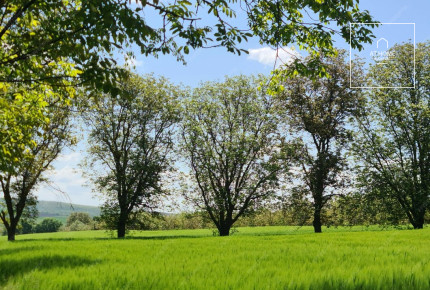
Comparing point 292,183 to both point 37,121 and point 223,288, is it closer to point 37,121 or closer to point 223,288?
point 37,121

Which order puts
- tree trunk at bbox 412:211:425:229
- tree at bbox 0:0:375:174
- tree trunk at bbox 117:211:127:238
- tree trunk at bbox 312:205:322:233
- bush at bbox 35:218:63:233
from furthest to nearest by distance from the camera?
bush at bbox 35:218:63:233 → tree trunk at bbox 312:205:322:233 → tree trunk at bbox 117:211:127:238 → tree trunk at bbox 412:211:425:229 → tree at bbox 0:0:375:174

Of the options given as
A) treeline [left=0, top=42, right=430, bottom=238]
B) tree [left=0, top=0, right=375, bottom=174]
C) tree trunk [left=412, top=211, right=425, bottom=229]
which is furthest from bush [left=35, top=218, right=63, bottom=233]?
tree [left=0, top=0, right=375, bottom=174]

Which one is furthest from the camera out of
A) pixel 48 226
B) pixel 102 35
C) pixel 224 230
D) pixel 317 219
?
pixel 48 226

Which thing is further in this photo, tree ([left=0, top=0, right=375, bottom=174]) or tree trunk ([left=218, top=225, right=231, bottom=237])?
tree trunk ([left=218, top=225, right=231, bottom=237])

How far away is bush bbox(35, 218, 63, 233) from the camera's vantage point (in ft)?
377

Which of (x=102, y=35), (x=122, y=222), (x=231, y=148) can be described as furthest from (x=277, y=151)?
(x=102, y=35)

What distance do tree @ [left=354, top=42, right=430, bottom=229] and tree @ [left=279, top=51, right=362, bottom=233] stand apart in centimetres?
233

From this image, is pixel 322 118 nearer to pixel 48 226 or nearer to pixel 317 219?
pixel 317 219

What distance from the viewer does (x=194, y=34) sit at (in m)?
8.13

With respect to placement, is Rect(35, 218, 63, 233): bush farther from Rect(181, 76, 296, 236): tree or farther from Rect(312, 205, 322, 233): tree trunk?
Rect(312, 205, 322, 233): tree trunk

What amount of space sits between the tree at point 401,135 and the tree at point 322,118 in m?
2.33

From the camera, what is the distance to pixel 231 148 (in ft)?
114

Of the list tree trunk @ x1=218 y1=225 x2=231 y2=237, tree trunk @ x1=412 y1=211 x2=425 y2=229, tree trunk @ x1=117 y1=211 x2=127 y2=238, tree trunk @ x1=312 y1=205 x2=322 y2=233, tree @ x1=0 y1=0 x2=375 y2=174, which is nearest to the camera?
tree @ x1=0 y1=0 x2=375 y2=174

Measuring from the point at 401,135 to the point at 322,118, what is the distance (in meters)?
8.02
